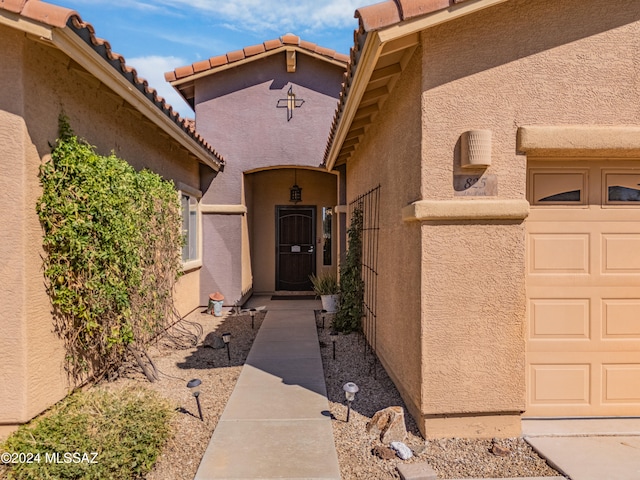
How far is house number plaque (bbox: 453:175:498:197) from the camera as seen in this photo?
160 inches

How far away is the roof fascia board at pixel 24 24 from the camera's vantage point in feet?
12.5

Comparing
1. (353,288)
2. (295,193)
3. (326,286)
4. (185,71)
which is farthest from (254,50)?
(353,288)

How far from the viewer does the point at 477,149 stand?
3.92 metres

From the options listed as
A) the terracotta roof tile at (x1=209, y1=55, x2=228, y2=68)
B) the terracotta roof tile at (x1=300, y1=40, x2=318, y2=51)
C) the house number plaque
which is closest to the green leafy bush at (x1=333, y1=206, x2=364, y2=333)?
the house number plaque

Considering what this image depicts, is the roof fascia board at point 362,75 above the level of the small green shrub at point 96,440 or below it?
above

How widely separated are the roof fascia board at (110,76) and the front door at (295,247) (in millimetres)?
6086

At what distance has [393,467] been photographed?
3.73m

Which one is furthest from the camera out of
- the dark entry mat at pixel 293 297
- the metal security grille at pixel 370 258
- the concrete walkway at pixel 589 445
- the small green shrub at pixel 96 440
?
the dark entry mat at pixel 293 297

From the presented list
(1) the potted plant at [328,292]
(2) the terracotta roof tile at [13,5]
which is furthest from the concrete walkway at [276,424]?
(2) the terracotta roof tile at [13,5]

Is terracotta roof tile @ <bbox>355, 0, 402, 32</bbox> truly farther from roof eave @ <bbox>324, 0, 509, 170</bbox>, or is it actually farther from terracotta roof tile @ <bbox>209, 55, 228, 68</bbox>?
terracotta roof tile @ <bbox>209, 55, 228, 68</bbox>

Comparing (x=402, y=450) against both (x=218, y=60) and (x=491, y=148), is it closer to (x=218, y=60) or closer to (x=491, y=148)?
(x=491, y=148)

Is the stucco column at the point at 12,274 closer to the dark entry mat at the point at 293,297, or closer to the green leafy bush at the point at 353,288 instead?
the green leafy bush at the point at 353,288

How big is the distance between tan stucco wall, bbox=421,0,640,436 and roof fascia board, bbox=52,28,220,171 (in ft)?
10.5

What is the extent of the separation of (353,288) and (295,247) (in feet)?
18.5
